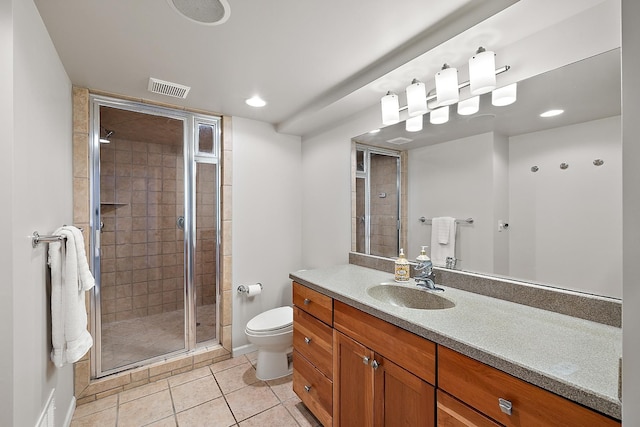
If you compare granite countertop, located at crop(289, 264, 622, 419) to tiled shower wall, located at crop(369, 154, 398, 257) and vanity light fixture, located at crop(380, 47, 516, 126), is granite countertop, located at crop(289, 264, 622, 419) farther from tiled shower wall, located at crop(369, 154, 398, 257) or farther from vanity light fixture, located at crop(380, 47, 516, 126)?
vanity light fixture, located at crop(380, 47, 516, 126)

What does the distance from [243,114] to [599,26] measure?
2.33 metres

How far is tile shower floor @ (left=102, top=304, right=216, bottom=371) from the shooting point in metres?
2.28

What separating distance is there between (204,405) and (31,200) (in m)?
1.65

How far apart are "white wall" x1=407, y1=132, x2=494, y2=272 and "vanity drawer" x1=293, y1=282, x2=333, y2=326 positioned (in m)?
0.70

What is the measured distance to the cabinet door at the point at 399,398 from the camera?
1066 millimetres

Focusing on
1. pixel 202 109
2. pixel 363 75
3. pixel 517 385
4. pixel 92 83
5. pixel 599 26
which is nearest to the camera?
pixel 517 385

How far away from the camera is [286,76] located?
1.84 metres

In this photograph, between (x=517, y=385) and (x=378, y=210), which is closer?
(x=517, y=385)

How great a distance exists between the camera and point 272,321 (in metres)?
2.32

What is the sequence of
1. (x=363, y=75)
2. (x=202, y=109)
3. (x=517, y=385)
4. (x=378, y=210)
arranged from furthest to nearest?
(x=202, y=109)
(x=378, y=210)
(x=363, y=75)
(x=517, y=385)

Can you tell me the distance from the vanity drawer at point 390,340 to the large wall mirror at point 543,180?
668 millimetres

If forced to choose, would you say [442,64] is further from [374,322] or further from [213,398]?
[213,398]

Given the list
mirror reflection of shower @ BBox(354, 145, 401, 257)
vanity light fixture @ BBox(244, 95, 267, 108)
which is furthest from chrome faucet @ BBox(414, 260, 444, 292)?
vanity light fixture @ BBox(244, 95, 267, 108)

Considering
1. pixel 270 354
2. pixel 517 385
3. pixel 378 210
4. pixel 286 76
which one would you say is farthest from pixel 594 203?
pixel 270 354
